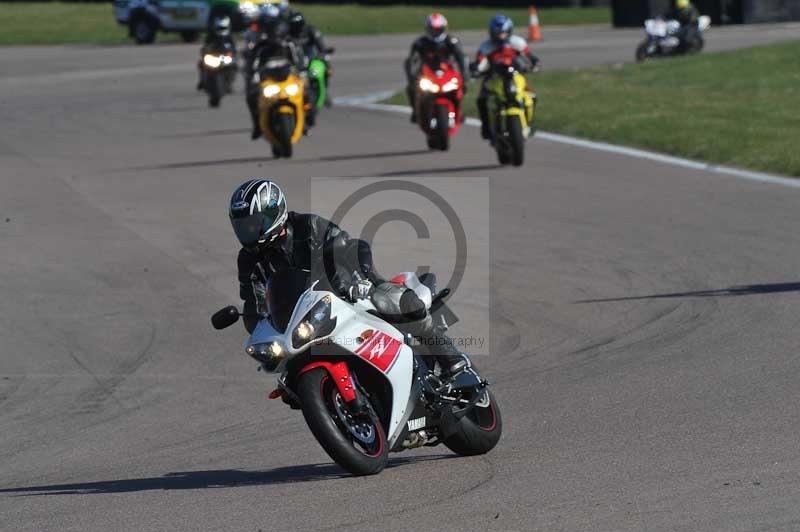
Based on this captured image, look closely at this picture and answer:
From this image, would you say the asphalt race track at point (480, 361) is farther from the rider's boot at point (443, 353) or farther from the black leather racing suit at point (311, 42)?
the black leather racing suit at point (311, 42)

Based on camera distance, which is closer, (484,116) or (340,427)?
(340,427)

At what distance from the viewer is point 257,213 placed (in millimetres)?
6484

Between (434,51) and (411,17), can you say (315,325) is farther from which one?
(411,17)

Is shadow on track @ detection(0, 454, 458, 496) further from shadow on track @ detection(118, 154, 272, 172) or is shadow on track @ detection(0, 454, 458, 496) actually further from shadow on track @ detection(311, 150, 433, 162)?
shadow on track @ detection(311, 150, 433, 162)

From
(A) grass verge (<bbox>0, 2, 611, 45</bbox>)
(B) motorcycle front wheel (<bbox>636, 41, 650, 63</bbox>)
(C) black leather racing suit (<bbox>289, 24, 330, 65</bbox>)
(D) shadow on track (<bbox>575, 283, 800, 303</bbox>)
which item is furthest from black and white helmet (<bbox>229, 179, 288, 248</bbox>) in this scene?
(A) grass verge (<bbox>0, 2, 611, 45</bbox>)

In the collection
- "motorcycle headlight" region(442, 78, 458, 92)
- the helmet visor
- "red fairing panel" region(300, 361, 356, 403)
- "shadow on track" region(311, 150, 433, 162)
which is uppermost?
"motorcycle headlight" region(442, 78, 458, 92)

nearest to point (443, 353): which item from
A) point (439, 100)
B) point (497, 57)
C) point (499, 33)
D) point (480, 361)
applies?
point (480, 361)

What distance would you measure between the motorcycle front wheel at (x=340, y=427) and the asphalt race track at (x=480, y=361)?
14 centimetres

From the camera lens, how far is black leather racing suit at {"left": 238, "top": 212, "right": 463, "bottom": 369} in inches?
259

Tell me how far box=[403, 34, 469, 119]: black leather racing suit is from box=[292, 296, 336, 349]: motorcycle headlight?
12998mm

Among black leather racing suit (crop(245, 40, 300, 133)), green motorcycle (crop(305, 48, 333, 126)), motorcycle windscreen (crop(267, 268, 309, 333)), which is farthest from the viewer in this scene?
green motorcycle (crop(305, 48, 333, 126))

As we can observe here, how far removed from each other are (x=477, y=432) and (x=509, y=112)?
423 inches

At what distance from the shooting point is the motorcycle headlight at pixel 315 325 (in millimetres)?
6199

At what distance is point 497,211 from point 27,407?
6.86m
